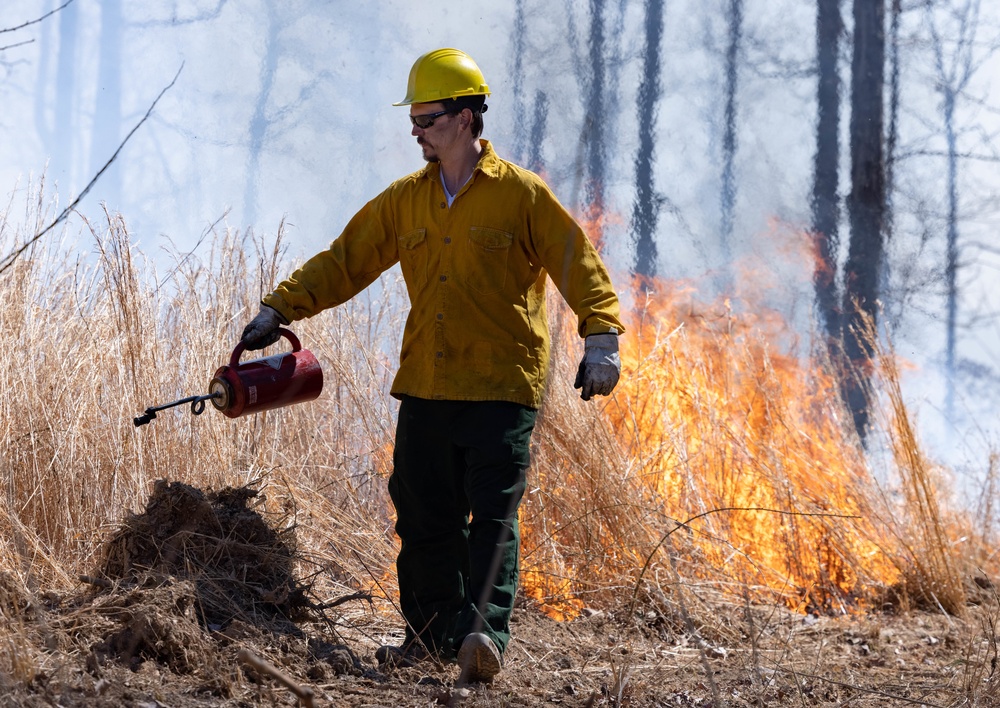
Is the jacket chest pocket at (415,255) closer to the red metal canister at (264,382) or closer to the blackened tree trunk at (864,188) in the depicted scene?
the red metal canister at (264,382)

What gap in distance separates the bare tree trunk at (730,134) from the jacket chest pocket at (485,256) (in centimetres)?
433

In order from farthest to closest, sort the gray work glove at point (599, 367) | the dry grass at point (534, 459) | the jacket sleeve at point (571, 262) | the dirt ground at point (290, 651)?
1. the dry grass at point (534, 459)
2. the jacket sleeve at point (571, 262)
3. the gray work glove at point (599, 367)
4. the dirt ground at point (290, 651)

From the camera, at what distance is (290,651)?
313 centimetres

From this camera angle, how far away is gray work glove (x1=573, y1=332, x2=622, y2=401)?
312 cm

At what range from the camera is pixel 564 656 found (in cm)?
374

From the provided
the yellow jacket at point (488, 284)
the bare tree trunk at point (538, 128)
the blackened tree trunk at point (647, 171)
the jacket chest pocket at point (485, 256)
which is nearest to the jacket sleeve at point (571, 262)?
the yellow jacket at point (488, 284)

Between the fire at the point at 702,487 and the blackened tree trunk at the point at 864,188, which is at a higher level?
the blackened tree trunk at the point at 864,188

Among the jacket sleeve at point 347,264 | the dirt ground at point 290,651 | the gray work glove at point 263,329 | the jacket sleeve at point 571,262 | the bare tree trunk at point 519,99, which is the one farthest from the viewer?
the bare tree trunk at point 519,99

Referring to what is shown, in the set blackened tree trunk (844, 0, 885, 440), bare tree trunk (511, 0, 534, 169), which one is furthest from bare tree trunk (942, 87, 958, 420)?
bare tree trunk (511, 0, 534, 169)

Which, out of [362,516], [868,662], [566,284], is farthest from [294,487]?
[868,662]

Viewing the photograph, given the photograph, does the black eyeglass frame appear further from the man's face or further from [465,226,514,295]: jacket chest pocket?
[465,226,514,295]: jacket chest pocket

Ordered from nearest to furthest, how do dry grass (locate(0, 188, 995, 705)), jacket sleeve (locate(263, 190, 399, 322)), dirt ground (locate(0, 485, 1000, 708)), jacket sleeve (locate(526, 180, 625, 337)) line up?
1. dirt ground (locate(0, 485, 1000, 708))
2. jacket sleeve (locate(526, 180, 625, 337))
3. jacket sleeve (locate(263, 190, 399, 322))
4. dry grass (locate(0, 188, 995, 705))

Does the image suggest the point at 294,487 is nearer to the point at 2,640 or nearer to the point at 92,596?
the point at 92,596

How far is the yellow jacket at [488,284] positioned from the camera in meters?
3.27
